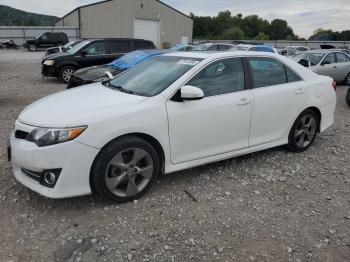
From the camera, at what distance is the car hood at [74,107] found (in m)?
3.43

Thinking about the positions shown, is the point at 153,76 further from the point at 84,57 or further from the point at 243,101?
the point at 84,57

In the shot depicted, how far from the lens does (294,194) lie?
415cm

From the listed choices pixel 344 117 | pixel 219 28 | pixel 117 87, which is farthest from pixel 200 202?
pixel 219 28

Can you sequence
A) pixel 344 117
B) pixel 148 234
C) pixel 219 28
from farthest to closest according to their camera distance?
pixel 219 28, pixel 344 117, pixel 148 234

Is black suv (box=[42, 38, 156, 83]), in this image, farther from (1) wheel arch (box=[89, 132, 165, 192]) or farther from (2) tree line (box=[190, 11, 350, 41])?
(2) tree line (box=[190, 11, 350, 41])

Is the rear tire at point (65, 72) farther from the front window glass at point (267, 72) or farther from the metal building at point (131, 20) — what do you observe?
the metal building at point (131, 20)

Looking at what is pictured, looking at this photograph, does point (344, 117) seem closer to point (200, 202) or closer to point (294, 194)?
point (294, 194)

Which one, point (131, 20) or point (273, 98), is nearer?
point (273, 98)

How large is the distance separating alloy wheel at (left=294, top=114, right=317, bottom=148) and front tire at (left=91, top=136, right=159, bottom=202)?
2.55 meters

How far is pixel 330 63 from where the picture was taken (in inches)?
516

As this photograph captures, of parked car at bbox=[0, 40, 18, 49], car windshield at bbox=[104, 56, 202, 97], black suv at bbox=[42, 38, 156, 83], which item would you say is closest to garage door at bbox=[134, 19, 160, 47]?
parked car at bbox=[0, 40, 18, 49]

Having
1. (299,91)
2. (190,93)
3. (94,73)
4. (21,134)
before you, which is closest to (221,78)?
(190,93)

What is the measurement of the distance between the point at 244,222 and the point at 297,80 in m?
2.55

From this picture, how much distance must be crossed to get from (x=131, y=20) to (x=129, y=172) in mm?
42007
